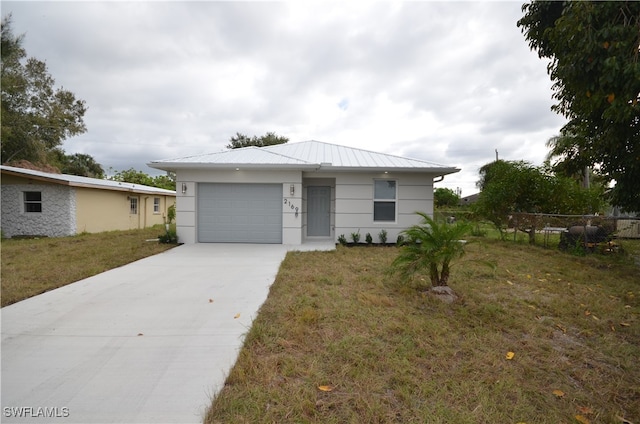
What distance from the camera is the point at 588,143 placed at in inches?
291

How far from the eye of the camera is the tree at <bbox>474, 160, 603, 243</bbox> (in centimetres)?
1091

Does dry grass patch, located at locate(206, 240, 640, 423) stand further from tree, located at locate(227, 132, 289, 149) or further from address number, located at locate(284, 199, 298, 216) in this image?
tree, located at locate(227, 132, 289, 149)

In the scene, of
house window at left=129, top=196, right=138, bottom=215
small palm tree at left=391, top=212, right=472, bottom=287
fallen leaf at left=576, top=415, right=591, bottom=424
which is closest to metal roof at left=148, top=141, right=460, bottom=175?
small palm tree at left=391, top=212, right=472, bottom=287

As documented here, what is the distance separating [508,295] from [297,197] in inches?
250

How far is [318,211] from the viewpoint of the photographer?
10.8 metres

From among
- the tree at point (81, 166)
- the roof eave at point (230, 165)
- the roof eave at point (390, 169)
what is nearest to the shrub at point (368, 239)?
the roof eave at point (390, 169)

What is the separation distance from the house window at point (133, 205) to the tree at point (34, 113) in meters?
8.36

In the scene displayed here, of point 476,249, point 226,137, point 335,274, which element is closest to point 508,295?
point 335,274

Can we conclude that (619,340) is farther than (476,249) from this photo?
No

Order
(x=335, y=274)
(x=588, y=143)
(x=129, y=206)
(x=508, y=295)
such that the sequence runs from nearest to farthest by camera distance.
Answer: (x=508, y=295)
(x=335, y=274)
(x=588, y=143)
(x=129, y=206)

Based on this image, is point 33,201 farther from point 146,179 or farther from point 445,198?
point 445,198

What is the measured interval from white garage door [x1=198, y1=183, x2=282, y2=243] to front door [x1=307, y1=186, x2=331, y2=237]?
146 cm

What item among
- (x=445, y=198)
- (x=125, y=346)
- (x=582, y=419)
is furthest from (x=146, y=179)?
(x=582, y=419)

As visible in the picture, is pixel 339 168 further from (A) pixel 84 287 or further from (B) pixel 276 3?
(A) pixel 84 287
